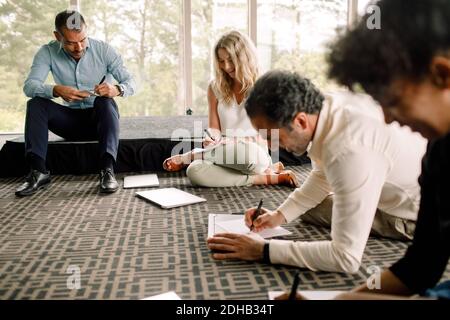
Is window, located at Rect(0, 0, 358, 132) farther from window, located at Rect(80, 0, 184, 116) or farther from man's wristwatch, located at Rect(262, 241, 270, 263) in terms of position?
man's wristwatch, located at Rect(262, 241, 270, 263)

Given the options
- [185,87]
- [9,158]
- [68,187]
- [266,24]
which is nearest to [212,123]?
[68,187]

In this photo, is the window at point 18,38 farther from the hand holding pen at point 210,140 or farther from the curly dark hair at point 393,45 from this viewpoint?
the curly dark hair at point 393,45

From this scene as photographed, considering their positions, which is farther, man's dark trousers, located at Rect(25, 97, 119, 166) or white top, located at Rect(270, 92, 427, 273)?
man's dark trousers, located at Rect(25, 97, 119, 166)

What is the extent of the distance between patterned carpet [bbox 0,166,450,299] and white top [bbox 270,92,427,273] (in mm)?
86

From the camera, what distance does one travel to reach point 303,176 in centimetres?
268

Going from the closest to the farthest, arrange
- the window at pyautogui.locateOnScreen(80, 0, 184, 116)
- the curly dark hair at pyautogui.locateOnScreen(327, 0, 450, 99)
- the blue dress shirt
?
the curly dark hair at pyautogui.locateOnScreen(327, 0, 450, 99) < the blue dress shirt < the window at pyautogui.locateOnScreen(80, 0, 184, 116)

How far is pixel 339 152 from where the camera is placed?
103 cm

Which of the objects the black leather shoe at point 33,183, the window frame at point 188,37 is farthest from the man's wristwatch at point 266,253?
the window frame at point 188,37

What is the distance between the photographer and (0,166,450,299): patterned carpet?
1.16 metres

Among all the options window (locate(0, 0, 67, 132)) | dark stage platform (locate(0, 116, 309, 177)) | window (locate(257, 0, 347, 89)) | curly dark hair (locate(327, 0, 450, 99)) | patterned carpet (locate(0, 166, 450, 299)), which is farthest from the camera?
window (locate(257, 0, 347, 89))

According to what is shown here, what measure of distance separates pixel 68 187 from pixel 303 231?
142 centimetres

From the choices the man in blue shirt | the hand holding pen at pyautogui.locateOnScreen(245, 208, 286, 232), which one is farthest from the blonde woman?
the hand holding pen at pyautogui.locateOnScreen(245, 208, 286, 232)
